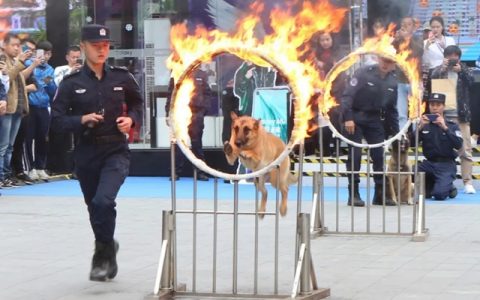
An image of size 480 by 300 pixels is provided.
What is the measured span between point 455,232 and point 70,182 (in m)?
8.33

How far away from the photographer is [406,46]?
623 inches

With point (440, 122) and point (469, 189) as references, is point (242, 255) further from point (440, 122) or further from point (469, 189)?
point (469, 189)

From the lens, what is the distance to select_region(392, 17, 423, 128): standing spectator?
1477 centimetres

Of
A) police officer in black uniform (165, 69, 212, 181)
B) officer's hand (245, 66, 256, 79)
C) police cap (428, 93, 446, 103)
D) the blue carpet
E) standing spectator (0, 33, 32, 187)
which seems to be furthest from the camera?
officer's hand (245, 66, 256, 79)

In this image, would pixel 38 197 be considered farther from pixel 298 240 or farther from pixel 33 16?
pixel 298 240

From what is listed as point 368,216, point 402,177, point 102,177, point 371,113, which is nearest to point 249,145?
point 102,177

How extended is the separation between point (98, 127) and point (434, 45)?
31.7 ft

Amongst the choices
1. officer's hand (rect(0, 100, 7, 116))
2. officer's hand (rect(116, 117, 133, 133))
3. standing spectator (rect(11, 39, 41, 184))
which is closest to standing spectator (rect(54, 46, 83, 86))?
standing spectator (rect(11, 39, 41, 184))

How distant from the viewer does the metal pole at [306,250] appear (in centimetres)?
750

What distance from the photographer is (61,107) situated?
8484 millimetres

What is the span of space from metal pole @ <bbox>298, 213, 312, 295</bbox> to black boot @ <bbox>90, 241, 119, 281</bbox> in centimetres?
174

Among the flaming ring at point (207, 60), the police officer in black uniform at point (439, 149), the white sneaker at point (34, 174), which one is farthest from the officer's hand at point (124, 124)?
the white sneaker at point (34, 174)

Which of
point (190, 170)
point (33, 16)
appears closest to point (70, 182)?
point (190, 170)

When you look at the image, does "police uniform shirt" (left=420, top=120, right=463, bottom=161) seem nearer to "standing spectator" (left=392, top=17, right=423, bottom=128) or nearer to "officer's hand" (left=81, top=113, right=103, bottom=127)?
"standing spectator" (left=392, top=17, right=423, bottom=128)
